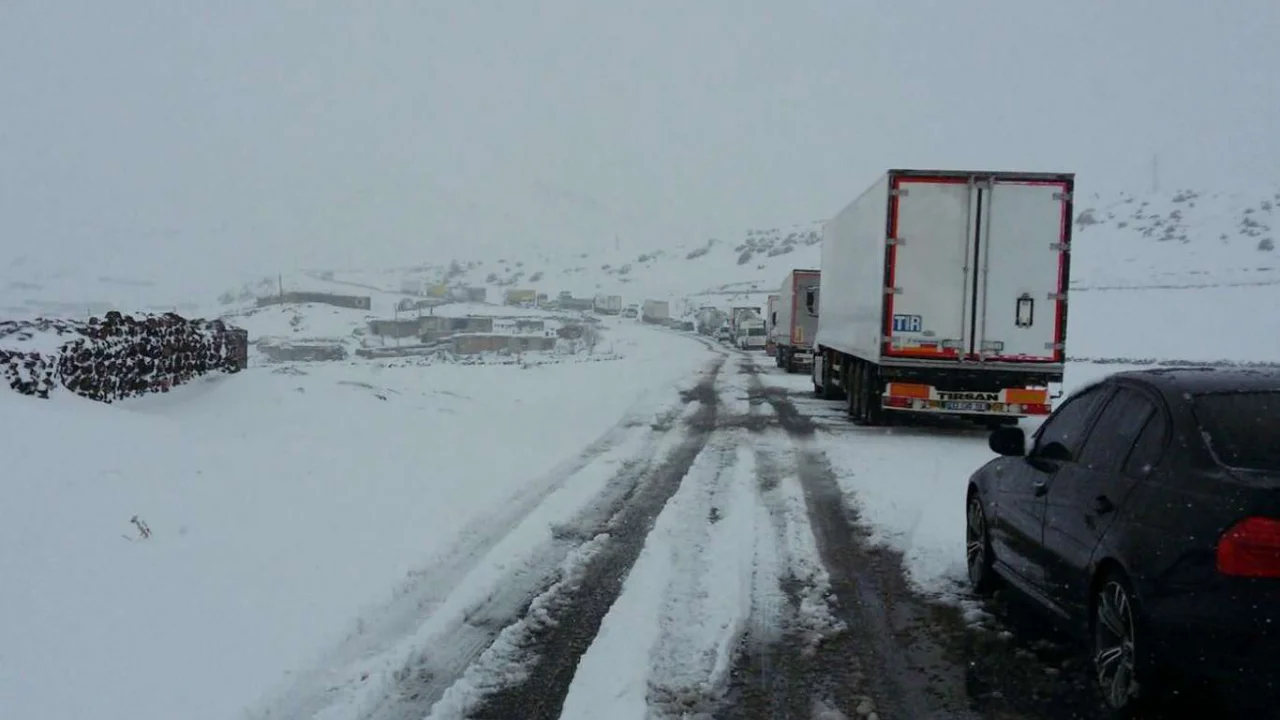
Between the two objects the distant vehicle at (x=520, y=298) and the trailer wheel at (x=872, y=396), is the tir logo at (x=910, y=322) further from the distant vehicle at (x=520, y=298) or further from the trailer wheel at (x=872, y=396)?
the distant vehicle at (x=520, y=298)

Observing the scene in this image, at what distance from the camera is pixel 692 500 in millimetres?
9609

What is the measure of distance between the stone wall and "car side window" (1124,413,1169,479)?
8740 millimetres

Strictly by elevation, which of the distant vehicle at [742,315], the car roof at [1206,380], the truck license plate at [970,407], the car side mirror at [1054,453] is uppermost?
the distant vehicle at [742,315]

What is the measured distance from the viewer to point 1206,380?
4.84 metres

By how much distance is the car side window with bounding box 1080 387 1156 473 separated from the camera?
4793 millimetres

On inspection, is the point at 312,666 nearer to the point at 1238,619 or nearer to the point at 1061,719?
the point at 1061,719

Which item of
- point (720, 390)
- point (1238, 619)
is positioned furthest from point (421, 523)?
point (720, 390)

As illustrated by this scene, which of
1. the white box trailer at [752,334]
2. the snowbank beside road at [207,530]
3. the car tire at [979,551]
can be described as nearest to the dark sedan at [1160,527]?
the car tire at [979,551]

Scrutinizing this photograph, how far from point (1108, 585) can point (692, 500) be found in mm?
5385

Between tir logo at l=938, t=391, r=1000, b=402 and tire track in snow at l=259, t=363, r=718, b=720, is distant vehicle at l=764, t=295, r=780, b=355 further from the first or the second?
tire track in snow at l=259, t=363, r=718, b=720

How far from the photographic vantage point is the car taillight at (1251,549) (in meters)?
3.66

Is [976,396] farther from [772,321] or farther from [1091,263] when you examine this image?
[1091,263]

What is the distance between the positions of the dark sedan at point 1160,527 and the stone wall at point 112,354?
821 centimetres

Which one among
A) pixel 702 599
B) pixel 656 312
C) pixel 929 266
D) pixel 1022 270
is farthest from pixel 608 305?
pixel 702 599
